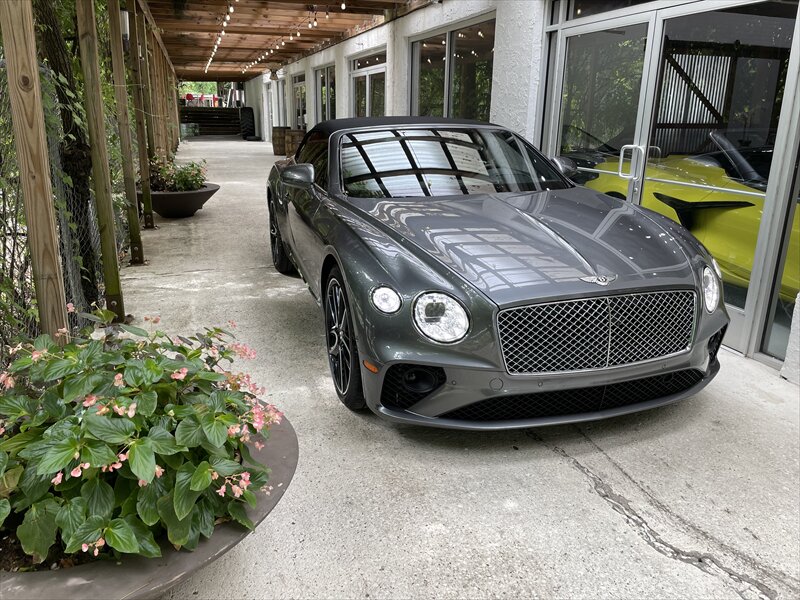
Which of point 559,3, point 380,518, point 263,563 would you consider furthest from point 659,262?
point 559,3

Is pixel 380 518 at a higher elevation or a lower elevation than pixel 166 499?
lower

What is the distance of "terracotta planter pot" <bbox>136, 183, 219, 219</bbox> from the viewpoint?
7.32 meters

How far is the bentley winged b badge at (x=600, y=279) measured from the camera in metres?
2.32

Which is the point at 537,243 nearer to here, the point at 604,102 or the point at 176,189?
the point at 604,102

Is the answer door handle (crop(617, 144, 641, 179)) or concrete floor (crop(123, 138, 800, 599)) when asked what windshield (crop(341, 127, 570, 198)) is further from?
door handle (crop(617, 144, 641, 179))

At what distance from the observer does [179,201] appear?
293 inches

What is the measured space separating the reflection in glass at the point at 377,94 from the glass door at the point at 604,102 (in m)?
6.02

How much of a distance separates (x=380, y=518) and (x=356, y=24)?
40.2ft

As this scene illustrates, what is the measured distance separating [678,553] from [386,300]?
1.29 m

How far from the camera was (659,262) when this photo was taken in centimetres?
252

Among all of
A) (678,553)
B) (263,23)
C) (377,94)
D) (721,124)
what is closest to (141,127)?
(721,124)

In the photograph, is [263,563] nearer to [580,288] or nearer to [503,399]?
[503,399]

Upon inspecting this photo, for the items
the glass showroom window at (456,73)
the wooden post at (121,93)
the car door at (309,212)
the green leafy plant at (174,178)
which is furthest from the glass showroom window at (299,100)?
the car door at (309,212)

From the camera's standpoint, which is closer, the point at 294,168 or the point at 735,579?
the point at 735,579
